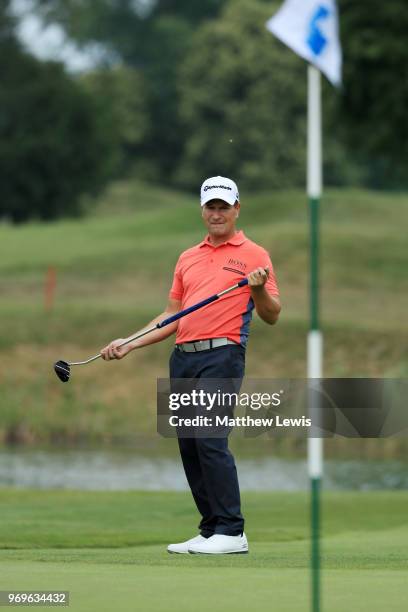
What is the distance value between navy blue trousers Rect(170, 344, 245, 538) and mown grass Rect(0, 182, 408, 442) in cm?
1790

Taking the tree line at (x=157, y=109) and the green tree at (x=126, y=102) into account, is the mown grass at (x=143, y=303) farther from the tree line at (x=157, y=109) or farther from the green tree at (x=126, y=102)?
the green tree at (x=126, y=102)

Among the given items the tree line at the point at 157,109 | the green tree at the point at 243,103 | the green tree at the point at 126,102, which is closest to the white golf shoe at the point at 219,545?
the tree line at the point at 157,109

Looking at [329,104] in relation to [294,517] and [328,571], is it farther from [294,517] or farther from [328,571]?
[328,571]

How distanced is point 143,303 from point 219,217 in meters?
29.2

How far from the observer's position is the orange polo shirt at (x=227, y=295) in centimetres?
828

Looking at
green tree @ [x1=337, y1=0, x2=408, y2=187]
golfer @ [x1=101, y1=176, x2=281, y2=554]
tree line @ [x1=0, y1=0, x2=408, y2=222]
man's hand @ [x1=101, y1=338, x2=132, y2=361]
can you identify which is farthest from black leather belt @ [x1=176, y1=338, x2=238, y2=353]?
tree line @ [x1=0, y1=0, x2=408, y2=222]

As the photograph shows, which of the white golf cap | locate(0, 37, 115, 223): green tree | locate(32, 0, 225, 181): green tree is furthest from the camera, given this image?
locate(32, 0, 225, 181): green tree

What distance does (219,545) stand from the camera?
8.45 meters

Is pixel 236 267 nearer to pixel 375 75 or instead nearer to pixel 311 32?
pixel 311 32

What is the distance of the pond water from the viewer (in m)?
20.0

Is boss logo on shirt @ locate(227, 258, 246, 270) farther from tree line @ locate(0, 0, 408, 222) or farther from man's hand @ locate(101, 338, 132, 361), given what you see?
tree line @ locate(0, 0, 408, 222)

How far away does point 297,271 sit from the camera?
39938 mm

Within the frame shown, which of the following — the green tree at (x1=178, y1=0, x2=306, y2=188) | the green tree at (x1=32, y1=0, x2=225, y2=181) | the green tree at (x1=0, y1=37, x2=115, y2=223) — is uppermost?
the green tree at (x1=32, y1=0, x2=225, y2=181)

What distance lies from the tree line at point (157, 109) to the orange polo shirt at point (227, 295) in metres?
29.2
